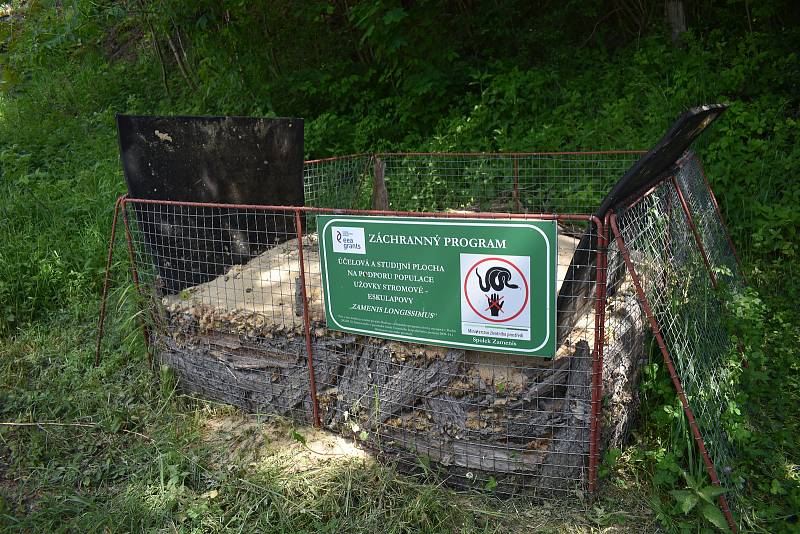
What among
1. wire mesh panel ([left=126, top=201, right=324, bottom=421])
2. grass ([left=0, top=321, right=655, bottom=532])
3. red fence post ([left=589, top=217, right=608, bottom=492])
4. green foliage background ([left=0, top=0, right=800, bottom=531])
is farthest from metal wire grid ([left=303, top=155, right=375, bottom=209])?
red fence post ([left=589, top=217, right=608, bottom=492])

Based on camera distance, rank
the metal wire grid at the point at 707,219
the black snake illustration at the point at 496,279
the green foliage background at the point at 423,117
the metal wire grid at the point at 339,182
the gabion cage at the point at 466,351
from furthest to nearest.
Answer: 1. the metal wire grid at the point at 339,182
2. the metal wire grid at the point at 707,219
3. the green foliage background at the point at 423,117
4. the gabion cage at the point at 466,351
5. the black snake illustration at the point at 496,279

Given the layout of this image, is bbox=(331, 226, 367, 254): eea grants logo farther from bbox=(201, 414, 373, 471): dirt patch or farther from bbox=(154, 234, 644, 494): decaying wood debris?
bbox=(201, 414, 373, 471): dirt patch

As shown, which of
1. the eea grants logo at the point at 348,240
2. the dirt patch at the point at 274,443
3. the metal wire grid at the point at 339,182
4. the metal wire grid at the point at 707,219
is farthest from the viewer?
the metal wire grid at the point at 339,182

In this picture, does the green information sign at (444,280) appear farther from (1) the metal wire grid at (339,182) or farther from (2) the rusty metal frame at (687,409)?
(1) the metal wire grid at (339,182)

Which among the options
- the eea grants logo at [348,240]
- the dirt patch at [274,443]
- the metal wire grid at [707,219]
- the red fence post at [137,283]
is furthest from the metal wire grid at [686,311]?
the red fence post at [137,283]

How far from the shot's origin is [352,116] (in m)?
9.21

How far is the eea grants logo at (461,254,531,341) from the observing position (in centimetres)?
295

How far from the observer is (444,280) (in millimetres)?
3160

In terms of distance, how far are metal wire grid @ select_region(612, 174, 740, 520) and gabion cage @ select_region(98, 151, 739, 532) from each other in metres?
0.01

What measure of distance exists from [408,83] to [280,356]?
5.37 metres

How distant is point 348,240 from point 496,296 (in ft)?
2.89

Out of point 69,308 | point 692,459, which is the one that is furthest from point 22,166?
point 692,459

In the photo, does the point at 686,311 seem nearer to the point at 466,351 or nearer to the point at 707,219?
the point at 466,351

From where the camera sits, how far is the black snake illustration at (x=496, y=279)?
9.76ft
